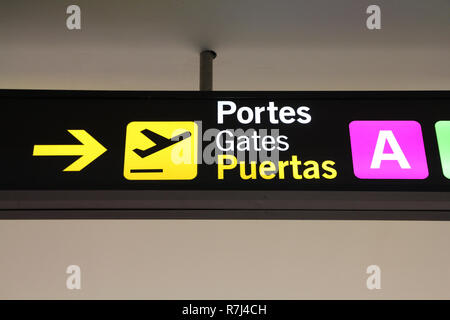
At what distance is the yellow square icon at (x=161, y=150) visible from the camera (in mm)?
1524

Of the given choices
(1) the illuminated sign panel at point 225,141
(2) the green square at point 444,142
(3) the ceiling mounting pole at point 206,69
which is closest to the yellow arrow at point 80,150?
(1) the illuminated sign panel at point 225,141

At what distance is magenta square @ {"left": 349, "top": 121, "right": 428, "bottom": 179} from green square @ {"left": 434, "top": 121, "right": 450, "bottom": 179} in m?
0.05

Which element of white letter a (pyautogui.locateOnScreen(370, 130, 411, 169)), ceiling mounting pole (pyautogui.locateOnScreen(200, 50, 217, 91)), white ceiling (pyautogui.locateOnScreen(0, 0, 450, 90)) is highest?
white ceiling (pyautogui.locateOnScreen(0, 0, 450, 90))

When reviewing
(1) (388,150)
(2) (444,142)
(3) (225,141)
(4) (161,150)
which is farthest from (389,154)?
(4) (161,150)

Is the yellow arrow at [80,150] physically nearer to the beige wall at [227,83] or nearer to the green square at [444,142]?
the beige wall at [227,83]

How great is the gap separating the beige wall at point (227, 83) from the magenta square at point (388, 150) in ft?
1.40

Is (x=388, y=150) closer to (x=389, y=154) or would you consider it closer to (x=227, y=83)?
(x=389, y=154)

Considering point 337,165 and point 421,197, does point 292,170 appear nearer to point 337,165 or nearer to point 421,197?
point 337,165

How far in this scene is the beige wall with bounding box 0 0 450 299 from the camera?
6.01 feet

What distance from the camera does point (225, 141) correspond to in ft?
5.14

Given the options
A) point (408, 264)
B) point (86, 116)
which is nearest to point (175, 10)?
point (86, 116)

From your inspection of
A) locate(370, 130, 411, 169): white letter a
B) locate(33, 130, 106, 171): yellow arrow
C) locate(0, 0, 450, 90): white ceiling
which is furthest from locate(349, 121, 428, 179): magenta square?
locate(33, 130, 106, 171): yellow arrow

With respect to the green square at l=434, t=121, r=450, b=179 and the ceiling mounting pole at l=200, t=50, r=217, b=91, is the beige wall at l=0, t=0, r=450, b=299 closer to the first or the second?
the ceiling mounting pole at l=200, t=50, r=217, b=91

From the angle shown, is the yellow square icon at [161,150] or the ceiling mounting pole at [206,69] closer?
the yellow square icon at [161,150]
